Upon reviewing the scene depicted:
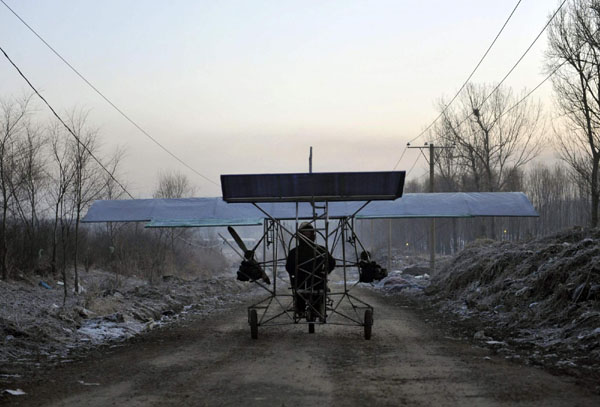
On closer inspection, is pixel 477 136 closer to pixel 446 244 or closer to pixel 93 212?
pixel 446 244

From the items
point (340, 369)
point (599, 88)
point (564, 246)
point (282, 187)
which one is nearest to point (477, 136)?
point (599, 88)

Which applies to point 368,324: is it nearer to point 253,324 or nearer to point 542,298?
point 253,324

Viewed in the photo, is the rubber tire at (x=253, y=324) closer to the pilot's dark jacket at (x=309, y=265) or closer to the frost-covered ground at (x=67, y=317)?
the pilot's dark jacket at (x=309, y=265)

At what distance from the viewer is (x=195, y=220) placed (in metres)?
20.7

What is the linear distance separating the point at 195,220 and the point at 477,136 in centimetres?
3563

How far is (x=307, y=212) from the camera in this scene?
795 inches

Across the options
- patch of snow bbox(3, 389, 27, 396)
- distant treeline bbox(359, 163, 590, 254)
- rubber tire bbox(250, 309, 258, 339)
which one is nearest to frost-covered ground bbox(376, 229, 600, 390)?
rubber tire bbox(250, 309, 258, 339)

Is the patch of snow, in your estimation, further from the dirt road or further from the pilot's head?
the pilot's head

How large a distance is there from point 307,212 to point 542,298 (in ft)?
26.3

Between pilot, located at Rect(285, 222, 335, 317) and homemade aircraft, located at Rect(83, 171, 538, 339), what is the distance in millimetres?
26

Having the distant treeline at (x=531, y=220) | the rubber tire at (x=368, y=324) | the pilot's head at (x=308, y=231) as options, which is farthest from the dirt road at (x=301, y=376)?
the distant treeline at (x=531, y=220)

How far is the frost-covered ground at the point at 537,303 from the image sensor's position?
32.8ft

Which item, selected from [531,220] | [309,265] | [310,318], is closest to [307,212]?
[309,265]

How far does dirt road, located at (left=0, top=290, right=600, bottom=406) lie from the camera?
663 cm
